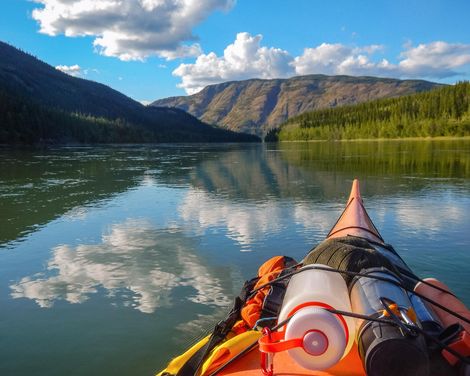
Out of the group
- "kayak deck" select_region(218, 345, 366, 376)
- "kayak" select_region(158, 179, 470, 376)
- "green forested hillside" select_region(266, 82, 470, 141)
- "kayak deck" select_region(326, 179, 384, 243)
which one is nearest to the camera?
"kayak" select_region(158, 179, 470, 376)

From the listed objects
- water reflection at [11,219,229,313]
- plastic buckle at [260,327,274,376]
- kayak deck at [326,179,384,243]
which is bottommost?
water reflection at [11,219,229,313]

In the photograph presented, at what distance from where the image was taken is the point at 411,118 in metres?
151

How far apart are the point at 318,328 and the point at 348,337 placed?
38 cm

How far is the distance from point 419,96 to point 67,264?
17423cm

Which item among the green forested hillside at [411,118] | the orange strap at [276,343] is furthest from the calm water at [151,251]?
the green forested hillside at [411,118]

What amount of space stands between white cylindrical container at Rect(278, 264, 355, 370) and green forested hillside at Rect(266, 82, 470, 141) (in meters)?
137

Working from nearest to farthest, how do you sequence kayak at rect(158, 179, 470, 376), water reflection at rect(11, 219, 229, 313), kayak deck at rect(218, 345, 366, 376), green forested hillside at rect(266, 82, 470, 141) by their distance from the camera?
kayak at rect(158, 179, 470, 376), kayak deck at rect(218, 345, 366, 376), water reflection at rect(11, 219, 229, 313), green forested hillside at rect(266, 82, 470, 141)

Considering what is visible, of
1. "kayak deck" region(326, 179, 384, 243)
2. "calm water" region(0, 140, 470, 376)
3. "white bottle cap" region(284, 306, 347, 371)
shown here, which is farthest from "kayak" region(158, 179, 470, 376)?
"kayak deck" region(326, 179, 384, 243)

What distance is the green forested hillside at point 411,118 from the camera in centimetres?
13175

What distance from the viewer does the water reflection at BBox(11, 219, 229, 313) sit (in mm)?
9888

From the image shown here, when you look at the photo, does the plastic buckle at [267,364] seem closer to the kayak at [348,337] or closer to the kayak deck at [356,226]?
the kayak at [348,337]

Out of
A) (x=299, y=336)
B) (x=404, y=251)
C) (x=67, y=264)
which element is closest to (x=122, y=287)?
(x=67, y=264)

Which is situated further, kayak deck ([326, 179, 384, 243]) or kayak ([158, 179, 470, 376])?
kayak deck ([326, 179, 384, 243])

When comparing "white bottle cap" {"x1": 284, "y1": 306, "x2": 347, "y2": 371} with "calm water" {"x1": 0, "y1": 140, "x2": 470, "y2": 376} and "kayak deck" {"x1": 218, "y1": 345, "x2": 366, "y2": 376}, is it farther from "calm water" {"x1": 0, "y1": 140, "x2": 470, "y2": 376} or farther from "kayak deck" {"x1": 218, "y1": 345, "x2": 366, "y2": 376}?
"calm water" {"x1": 0, "y1": 140, "x2": 470, "y2": 376}
